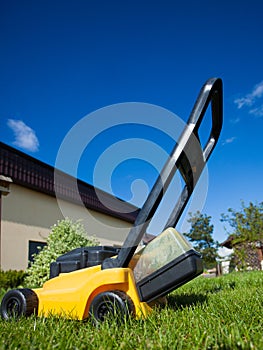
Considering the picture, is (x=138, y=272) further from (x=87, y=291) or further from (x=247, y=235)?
(x=247, y=235)

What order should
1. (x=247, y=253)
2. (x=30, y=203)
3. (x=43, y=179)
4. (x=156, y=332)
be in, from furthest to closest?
(x=43, y=179), (x=247, y=253), (x=30, y=203), (x=156, y=332)

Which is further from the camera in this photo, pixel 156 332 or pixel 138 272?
pixel 138 272

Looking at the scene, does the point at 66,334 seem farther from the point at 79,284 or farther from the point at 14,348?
the point at 79,284

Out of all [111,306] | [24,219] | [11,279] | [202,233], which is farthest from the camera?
[202,233]

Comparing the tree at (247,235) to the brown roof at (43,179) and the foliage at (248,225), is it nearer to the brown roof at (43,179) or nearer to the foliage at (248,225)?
the foliage at (248,225)

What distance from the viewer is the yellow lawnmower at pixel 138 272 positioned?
84.6 inches

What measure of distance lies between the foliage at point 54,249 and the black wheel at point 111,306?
15.9ft

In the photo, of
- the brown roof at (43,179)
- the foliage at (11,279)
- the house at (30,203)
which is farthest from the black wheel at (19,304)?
the brown roof at (43,179)

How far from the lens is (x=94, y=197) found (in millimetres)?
17188

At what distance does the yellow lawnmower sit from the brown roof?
8.80 m

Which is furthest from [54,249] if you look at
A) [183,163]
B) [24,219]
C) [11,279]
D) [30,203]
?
[183,163]

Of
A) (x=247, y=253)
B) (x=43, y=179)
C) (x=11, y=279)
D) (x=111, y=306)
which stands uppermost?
(x=43, y=179)

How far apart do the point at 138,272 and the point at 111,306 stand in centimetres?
31

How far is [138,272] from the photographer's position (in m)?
2.34
